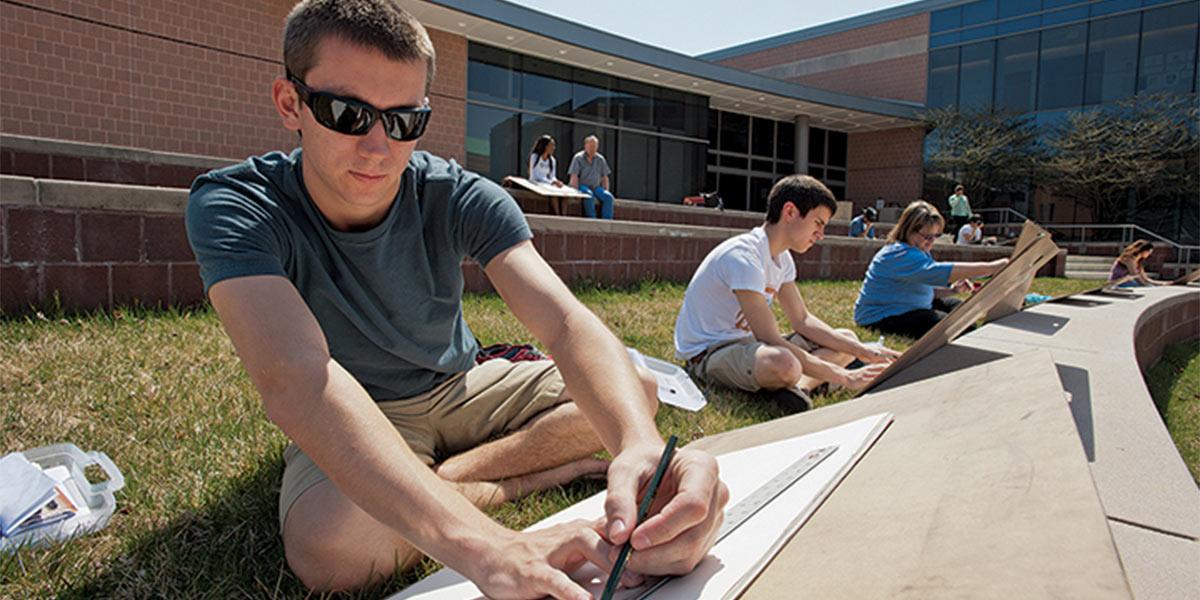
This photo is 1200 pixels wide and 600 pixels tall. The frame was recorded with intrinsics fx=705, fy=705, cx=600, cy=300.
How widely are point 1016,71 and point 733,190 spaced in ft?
34.4

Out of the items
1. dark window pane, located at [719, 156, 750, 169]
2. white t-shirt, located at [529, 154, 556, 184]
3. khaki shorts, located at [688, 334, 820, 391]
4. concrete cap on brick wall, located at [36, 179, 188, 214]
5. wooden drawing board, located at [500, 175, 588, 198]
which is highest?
dark window pane, located at [719, 156, 750, 169]

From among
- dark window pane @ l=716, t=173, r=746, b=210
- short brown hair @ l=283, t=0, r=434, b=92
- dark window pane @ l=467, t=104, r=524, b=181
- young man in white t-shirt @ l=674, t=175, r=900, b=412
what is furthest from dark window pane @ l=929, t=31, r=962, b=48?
short brown hair @ l=283, t=0, r=434, b=92

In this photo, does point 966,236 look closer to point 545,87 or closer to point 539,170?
point 545,87

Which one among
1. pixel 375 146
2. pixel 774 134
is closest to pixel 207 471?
pixel 375 146

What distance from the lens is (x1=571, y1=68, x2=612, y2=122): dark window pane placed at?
56.2 feet

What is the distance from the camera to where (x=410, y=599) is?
55.3 inches

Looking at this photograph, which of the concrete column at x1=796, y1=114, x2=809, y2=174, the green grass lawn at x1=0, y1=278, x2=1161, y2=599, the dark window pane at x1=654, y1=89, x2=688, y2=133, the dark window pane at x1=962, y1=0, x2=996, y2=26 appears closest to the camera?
the green grass lawn at x1=0, y1=278, x2=1161, y2=599

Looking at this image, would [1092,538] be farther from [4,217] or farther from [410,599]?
[4,217]

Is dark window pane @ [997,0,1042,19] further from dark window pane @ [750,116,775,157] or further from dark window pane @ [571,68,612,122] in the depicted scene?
dark window pane @ [571,68,612,122]

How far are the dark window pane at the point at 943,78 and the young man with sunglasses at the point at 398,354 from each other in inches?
1076

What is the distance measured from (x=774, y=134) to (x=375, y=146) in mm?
24868

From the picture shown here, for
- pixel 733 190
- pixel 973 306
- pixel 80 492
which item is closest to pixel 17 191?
pixel 80 492

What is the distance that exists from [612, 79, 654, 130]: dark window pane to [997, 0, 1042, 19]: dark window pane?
1405 cm

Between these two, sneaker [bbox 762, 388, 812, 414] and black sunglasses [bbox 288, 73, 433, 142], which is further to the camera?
sneaker [bbox 762, 388, 812, 414]
